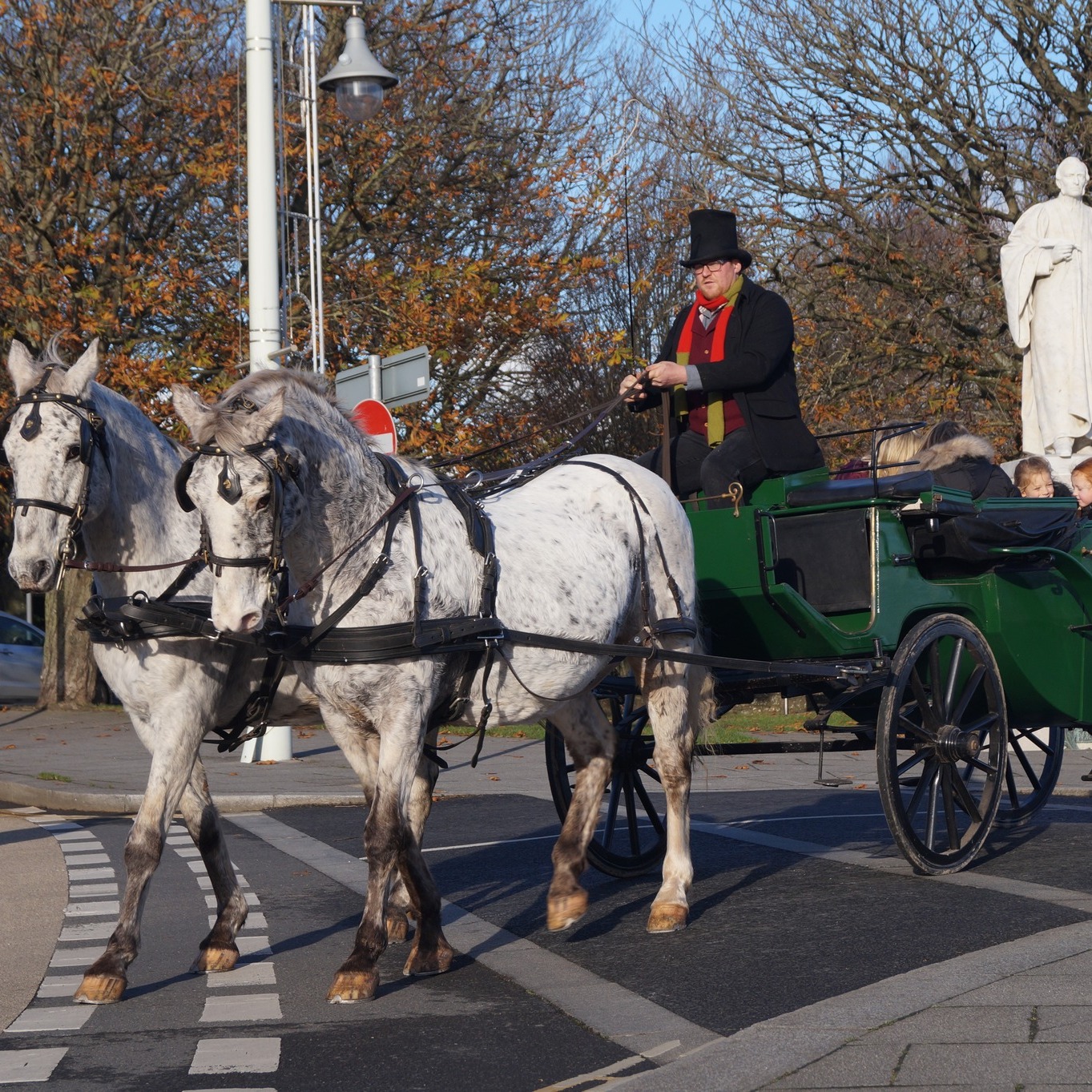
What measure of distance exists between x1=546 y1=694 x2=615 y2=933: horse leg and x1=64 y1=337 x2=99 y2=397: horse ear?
2.31m

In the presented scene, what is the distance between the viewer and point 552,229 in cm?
2402

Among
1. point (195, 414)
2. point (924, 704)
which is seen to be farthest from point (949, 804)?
point (195, 414)

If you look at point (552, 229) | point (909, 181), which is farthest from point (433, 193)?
point (909, 181)

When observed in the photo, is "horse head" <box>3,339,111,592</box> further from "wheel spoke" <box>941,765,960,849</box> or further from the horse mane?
"wheel spoke" <box>941,765,960,849</box>

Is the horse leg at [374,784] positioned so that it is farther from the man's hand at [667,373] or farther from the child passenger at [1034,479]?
the child passenger at [1034,479]

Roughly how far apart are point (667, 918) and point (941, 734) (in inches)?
69.0

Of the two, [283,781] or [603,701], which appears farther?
[283,781]

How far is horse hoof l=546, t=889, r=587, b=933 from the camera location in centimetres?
693

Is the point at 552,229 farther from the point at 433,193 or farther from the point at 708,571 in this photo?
the point at 708,571

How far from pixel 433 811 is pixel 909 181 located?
46.6ft

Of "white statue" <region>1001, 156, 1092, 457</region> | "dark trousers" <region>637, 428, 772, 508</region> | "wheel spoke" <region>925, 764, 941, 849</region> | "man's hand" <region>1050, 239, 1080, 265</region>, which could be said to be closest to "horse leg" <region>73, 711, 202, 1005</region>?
"dark trousers" <region>637, 428, 772, 508</region>

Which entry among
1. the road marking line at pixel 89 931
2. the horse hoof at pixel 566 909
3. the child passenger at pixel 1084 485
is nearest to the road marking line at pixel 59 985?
the road marking line at pixel 89 931

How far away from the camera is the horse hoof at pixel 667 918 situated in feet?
22.6

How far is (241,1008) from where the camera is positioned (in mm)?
5707
